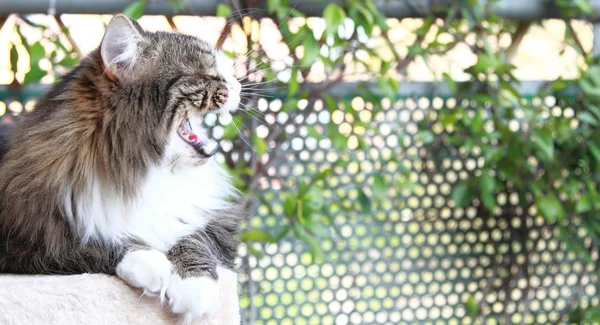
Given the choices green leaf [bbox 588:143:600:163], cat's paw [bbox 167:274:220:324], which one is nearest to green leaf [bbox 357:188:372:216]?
green leaf [bbox 588:143:600:163]

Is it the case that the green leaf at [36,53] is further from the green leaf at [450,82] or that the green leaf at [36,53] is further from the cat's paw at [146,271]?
the green leaf at [450,82]

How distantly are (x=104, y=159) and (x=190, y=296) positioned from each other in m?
0.28

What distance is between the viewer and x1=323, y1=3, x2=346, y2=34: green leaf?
Answer: 1.88 meters

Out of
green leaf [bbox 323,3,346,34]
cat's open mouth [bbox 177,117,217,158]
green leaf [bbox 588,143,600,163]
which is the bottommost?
green leaf [bbox 588,143,600,163]

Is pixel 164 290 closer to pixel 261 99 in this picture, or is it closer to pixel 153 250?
pixel 153 250

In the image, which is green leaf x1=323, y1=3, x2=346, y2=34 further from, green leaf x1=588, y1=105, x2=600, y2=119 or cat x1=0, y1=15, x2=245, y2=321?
green leaf x1=588, y1=105, x2=600, y2=119

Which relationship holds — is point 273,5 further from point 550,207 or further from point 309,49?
point 550,207

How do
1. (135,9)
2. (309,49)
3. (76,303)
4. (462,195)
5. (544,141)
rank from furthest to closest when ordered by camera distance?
(462,195)
(544,141)
(309,49)
(135,9)
(76,303)

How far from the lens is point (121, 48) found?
1117 mm

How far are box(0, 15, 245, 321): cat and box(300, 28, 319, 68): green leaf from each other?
2.46 ft

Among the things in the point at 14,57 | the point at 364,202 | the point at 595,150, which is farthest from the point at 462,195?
the point at 14,57

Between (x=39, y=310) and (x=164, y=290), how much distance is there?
194mm

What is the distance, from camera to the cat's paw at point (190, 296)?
1101 millimetres

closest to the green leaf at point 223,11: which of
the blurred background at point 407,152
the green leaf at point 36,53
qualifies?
the blurred background at point 407,152
